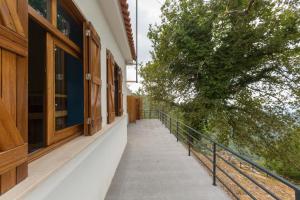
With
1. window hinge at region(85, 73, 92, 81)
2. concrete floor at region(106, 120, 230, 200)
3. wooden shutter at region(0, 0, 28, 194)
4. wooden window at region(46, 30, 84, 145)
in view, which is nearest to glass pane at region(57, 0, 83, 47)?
wooden window at region(46, 30, 84, 145)

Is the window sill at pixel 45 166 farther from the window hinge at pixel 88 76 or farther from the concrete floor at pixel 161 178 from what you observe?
the concrete floor at pixel 161 178

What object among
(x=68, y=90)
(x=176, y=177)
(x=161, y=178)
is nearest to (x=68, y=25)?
(x=68, y=90)

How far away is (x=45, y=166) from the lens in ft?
5.18

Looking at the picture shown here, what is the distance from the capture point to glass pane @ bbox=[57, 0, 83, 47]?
7.99ft

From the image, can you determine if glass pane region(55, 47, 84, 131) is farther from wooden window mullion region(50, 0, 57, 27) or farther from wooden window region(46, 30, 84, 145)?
wooden window mullion region(50, 0, 57, 27)

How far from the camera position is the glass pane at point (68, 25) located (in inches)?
95.9

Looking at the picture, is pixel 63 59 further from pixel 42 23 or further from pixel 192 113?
pixel 192 113

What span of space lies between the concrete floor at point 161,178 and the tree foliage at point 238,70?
393 cm

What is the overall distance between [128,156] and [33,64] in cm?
365

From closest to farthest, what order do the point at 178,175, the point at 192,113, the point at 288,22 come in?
1. the point at 178,175
2. the point at 288,22
3. the point at 192,113

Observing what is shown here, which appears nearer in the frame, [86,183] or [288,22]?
[86,183]

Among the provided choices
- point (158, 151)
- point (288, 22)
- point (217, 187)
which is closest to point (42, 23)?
point (217, 187)

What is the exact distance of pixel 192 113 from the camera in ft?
31.9

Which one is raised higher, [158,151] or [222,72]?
[222,72]
